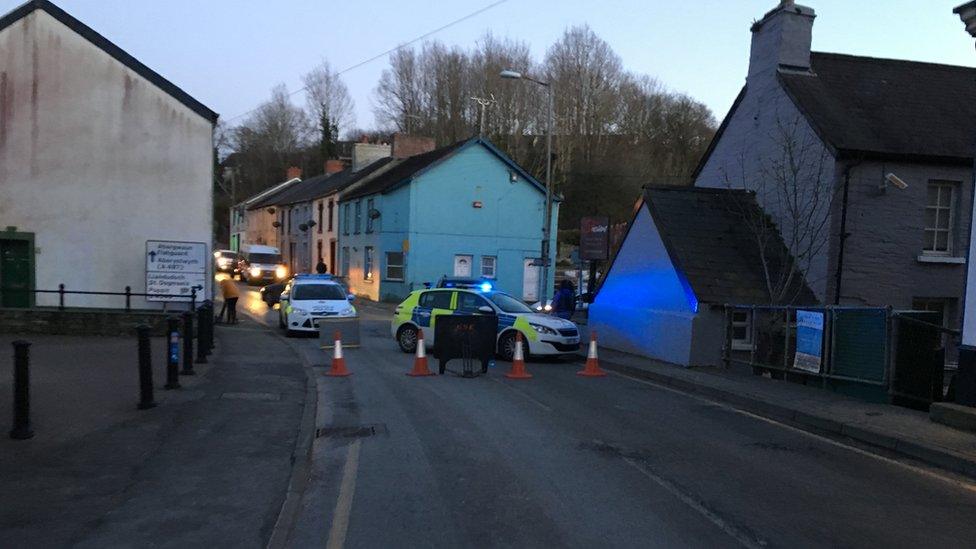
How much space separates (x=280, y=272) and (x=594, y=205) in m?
21.2

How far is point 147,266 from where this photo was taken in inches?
811

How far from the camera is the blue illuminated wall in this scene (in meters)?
15.7

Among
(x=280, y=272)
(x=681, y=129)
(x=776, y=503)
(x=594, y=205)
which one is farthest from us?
(x=681, y=129)

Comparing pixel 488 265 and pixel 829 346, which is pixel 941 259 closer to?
pixel 829 346

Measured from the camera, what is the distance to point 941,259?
1723 cm

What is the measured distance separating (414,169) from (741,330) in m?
24.8

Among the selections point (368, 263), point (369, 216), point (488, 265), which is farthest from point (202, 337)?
point (368, 263)

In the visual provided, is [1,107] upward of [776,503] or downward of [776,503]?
upward

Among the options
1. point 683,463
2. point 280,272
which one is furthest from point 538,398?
point 280,272

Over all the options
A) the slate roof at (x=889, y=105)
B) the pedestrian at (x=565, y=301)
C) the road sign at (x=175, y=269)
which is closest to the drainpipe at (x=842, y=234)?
the slate roof at (x=889, y=105)

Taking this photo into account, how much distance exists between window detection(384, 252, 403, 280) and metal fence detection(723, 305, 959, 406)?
84.5ft

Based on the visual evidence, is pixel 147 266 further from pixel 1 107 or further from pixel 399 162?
pixel 399 162

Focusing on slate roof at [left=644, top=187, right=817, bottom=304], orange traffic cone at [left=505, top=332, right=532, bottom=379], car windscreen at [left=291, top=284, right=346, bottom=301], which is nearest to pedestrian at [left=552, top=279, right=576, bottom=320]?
slate roof at [left=644, top=187, right=817, bottom=304]

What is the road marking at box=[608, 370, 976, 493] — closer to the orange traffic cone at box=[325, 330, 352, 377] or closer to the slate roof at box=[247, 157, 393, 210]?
the orange traffic cone at box=[325, 330, 352, 377]
